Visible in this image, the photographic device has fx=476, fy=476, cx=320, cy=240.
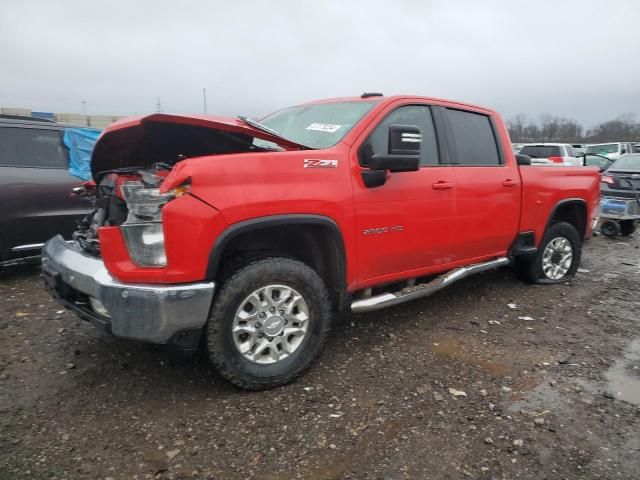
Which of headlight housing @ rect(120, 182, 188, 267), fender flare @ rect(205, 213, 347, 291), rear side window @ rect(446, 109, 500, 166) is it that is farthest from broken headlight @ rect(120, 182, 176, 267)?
rear side window @ rect(446, 109, 500, 166)

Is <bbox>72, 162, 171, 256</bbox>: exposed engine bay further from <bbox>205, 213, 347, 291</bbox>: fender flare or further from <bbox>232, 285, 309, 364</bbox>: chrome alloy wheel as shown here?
<bbox>232, 285, 309, 364</bbox>: chrome alloy wheel

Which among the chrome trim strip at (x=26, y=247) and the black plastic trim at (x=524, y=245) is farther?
the chrome trim strip at (x=26, y=247)

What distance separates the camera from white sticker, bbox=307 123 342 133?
3.48 metres

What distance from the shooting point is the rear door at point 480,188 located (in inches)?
157

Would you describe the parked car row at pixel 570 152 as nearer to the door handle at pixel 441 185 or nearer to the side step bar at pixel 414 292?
the side step bar at pixel 414 292

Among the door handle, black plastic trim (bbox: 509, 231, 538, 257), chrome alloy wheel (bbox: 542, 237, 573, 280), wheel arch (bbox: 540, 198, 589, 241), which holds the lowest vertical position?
chrome alloy wheel (bbox: 542, 237, 573, 280)

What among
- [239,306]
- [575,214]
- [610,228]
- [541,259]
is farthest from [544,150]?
[239,306]

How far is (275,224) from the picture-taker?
2.84 meters

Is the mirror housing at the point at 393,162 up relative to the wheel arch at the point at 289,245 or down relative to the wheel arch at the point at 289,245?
up

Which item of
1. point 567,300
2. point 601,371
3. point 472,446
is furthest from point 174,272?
point 567,300

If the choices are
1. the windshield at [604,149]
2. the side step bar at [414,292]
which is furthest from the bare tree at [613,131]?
the side step bar at [414,292]

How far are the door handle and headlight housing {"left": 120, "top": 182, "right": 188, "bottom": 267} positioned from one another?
1990 mm

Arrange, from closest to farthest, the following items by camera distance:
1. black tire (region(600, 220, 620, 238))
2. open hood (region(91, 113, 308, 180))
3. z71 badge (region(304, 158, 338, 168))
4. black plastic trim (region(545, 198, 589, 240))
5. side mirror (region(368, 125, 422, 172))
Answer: open hood (region(91, 113, 308, 180)) → z71 badge (region(304, 158, 338, 168)) → side mirror (region(368, 125, 422, 172)) → black plastic trim (region(545, 198, 589, 240)) → black tire (region(600, 220, 620, 238))

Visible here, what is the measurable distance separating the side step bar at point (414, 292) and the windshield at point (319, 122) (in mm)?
1142
